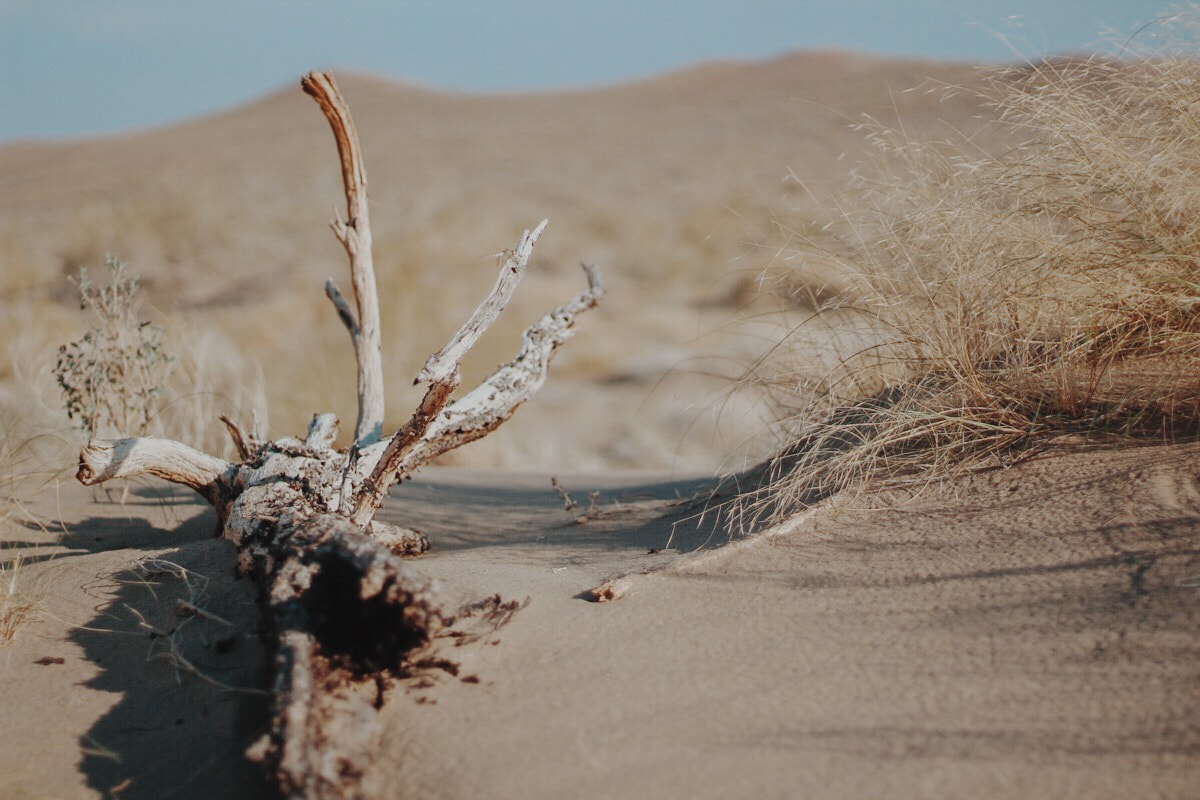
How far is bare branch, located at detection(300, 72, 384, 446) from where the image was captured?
3365 millimetres

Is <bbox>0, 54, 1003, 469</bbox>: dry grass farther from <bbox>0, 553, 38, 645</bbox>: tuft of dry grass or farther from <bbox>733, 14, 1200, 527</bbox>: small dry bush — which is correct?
<bbox>0, 553, 38, 645</bbox>: tuft of dry grass

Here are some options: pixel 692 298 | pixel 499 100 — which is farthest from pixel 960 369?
pixel 499 100

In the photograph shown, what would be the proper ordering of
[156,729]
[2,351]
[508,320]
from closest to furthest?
[156,729], [2,351], [508,320]

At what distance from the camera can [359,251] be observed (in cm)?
360

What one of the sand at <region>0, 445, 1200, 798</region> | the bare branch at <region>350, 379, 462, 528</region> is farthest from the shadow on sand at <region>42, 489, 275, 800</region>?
the bare branch at <region>350, 379, 462, 528</region>

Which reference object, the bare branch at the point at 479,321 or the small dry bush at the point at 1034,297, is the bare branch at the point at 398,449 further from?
the small dry bush at the point at 1034,297

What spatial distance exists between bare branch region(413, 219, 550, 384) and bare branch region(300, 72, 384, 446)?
3.02 feet

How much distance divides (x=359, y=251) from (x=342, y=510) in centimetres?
126

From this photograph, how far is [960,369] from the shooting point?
2.76 m

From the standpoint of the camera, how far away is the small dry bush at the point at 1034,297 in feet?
8.41

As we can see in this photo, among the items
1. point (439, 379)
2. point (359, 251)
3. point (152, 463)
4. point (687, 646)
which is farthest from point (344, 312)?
point (687, 646)

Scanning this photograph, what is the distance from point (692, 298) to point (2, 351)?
899cm

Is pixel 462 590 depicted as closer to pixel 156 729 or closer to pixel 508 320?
pixel 156 729

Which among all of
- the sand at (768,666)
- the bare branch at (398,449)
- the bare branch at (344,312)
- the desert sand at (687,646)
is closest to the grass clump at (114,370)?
the desert sand at (687,646)
